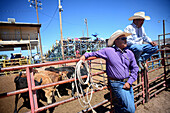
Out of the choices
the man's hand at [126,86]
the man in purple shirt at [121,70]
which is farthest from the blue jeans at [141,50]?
the man's hand at [126,86]

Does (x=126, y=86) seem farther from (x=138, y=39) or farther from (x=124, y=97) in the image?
(x=138, y=39)

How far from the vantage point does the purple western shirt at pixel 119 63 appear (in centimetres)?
173

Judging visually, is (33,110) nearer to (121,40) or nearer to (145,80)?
(121,40)

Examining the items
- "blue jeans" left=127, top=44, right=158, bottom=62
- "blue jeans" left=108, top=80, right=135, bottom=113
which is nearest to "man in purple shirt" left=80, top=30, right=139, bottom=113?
"blue jeans" left=108, top=80, right=135, bottom=113

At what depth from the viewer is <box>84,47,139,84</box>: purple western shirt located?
1.73 metres

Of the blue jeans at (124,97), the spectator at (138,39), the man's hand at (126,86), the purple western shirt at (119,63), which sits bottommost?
the blue jeans at (124,97)

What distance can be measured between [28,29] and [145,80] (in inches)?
538

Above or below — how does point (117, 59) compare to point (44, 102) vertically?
above

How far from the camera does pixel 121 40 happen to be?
1823mm

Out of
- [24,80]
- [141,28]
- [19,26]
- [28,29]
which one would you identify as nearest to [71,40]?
[28,29]

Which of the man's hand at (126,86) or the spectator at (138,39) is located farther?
the spectator at (138,39)

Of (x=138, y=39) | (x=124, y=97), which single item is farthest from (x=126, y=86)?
(x=138, y=39)

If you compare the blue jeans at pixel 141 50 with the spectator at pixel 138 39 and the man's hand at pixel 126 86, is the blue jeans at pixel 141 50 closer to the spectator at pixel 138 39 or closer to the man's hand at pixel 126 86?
the spectator at pixel 138 39

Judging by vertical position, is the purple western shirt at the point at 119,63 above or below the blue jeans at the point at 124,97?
above
